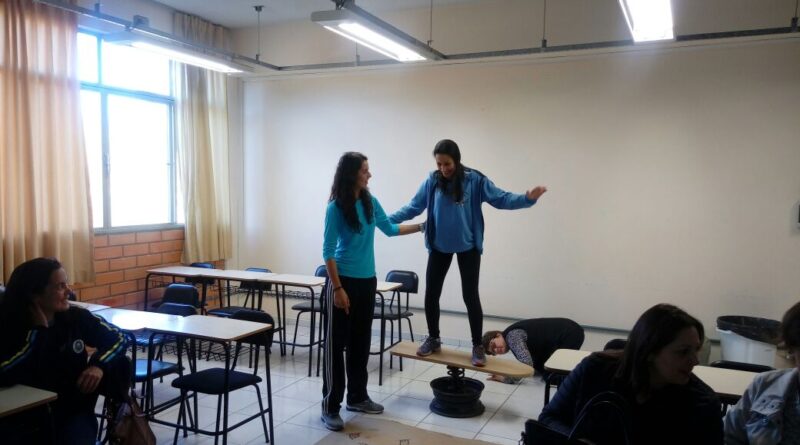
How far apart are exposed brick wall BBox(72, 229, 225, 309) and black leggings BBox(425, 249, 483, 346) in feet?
10.1

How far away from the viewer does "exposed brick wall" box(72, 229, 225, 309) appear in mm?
5086

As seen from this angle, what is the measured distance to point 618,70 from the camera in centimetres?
485

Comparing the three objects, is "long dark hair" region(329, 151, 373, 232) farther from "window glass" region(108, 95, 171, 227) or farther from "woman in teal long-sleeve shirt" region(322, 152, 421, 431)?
"window glass" region(108, 95, 171, 227)

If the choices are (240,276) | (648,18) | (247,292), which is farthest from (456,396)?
(247,292)

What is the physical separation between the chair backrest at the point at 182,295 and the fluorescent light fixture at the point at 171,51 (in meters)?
1.85

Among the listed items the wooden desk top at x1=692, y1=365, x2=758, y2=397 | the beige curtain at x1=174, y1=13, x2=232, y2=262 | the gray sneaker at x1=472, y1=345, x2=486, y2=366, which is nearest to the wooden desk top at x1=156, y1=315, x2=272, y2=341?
the gray sneaker at x1=472, y1=345, x2=486, y2=366

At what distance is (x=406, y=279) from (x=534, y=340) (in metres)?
1.30

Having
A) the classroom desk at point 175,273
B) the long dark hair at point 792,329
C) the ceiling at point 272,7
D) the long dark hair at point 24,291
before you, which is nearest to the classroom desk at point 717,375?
the long dark hair at point 792,329

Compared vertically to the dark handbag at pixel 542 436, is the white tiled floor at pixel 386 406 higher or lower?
lower

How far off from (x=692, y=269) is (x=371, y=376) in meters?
2.70

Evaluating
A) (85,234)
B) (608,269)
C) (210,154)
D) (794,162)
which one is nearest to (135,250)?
(85,234)

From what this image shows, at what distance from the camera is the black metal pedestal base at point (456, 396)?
12.3 ft

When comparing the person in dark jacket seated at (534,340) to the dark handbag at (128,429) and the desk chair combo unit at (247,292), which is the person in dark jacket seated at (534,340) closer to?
the desk chair combo unit at (247,292)

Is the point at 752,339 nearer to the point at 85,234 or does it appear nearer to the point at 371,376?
the point at 371,376
